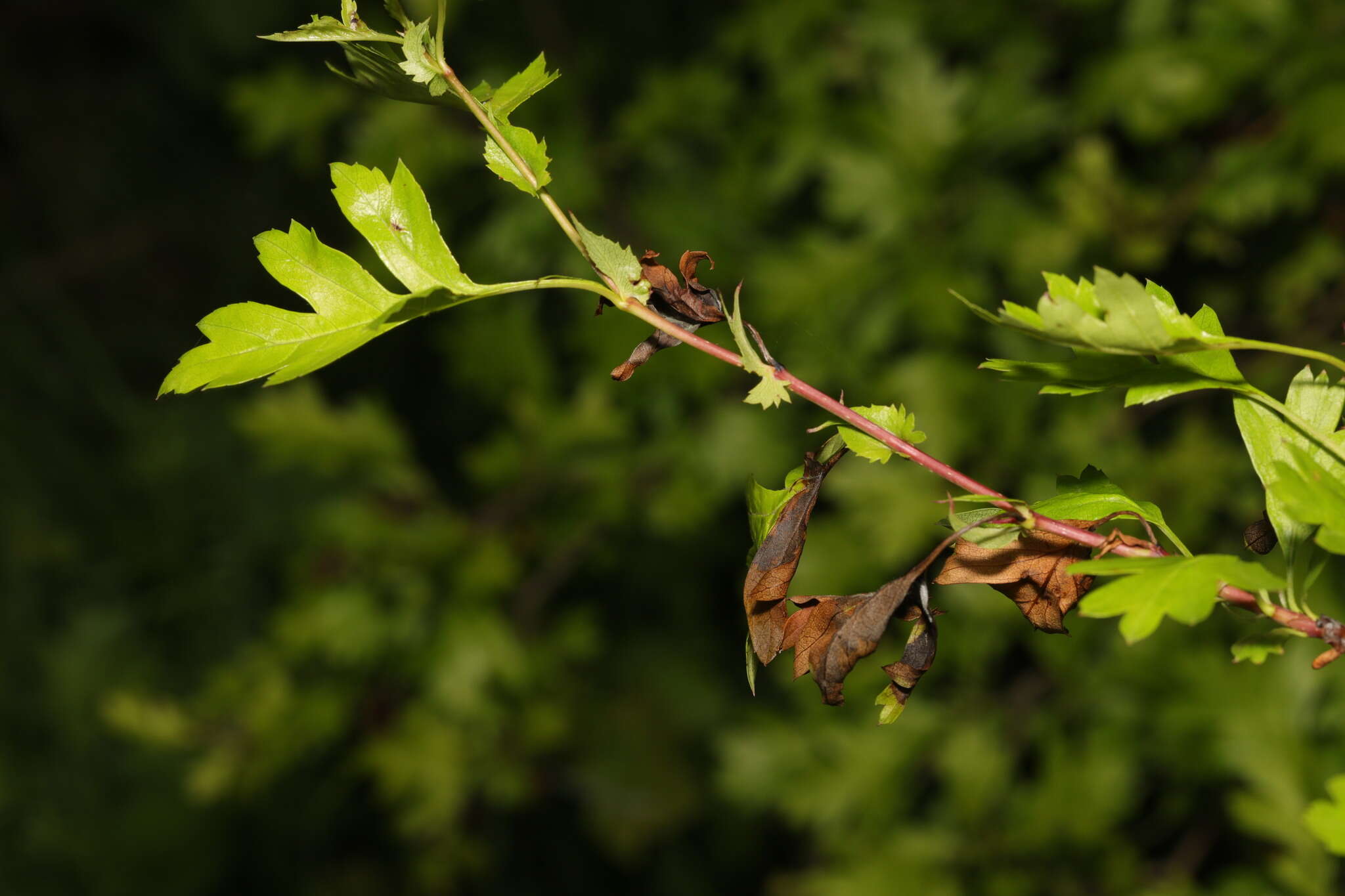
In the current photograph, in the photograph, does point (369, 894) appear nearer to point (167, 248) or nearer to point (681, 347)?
point (681, 347)

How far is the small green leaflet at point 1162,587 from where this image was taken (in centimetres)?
36

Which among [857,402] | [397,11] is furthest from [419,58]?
[857,402]

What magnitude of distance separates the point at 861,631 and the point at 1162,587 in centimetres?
12

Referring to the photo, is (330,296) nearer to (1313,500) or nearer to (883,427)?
(883,427)

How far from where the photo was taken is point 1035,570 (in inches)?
17.2

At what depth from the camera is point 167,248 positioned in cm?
340

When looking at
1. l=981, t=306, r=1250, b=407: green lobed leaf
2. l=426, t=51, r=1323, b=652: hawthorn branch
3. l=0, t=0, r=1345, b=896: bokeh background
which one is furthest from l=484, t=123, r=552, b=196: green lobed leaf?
l=0, t=0, r=1345, b=896: bokeh background

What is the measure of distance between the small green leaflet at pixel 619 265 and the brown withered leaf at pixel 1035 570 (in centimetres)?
18

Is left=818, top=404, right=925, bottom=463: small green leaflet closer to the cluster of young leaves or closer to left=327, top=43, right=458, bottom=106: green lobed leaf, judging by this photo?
the cluster of young leaves

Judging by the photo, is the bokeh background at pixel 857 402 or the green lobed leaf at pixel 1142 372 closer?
the green lobed leaf at pixel 1142 372

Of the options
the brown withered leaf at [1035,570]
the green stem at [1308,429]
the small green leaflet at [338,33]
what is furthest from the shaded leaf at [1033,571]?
the small green leaflet at [338,33]

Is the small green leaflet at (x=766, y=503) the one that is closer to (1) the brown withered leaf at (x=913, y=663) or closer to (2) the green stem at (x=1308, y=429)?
(1) the brown withered leaf at (x=913, y=663)

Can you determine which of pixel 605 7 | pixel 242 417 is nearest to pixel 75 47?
pixel 605 7

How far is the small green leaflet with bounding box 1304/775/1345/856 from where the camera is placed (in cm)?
39
